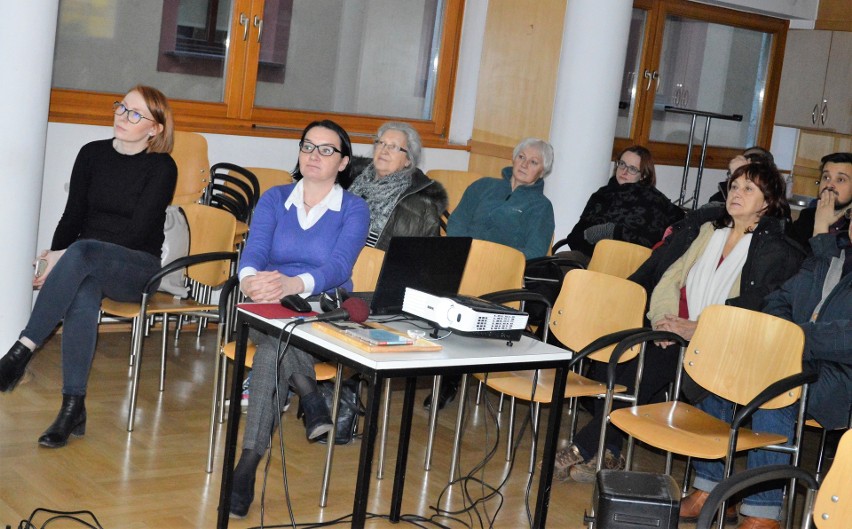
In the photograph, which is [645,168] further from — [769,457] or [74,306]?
[74,306]

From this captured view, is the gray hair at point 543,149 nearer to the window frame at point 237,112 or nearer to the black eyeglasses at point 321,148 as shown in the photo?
the window frame at point 237,112

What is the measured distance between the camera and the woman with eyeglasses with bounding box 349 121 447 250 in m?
4.80

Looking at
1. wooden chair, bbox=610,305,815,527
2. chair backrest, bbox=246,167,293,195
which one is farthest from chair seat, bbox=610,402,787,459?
chair backrest, bbox=246,167,293,195

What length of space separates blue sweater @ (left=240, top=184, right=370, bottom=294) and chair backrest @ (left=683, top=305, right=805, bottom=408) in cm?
132

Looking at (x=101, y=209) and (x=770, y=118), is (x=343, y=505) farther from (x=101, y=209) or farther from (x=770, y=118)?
(x=770, y=118)

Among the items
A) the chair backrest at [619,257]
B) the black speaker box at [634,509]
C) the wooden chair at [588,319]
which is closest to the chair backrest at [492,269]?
the wooden chair at [588,319]

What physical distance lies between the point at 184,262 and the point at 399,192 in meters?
1.04

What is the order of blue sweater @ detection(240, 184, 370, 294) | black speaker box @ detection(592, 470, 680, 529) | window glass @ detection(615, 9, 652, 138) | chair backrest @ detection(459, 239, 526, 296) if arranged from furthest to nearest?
window glass @ detection(615, 9, 652, 138)
chair backrest @ detection(459, 239, 526, 296)
blue sweater @ detection(240, 184, 370, 294)
black speaker box @ detection(592, 470, 680, 529)

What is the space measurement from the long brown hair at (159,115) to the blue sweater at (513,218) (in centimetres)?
175

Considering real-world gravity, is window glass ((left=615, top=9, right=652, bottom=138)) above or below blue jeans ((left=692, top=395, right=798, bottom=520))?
above

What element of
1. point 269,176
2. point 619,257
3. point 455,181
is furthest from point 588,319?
point 455,181

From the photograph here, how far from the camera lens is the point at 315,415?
3.56 meters

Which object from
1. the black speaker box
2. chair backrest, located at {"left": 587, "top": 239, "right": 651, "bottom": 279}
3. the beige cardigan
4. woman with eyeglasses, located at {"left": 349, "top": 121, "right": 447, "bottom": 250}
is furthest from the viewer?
chair backrest, located at {"left": 587, "top": 239, "right": 651, "bottom": 279}

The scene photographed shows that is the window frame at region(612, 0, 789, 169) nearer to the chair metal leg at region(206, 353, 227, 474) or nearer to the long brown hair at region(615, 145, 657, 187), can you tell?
the long brown hair at region(615, 145, 657, 187)
